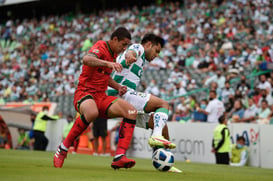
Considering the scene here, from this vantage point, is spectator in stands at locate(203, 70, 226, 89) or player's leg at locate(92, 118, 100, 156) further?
spectator in stands at locate(203, 70, 226, 89)

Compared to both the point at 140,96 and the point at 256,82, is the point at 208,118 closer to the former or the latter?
the point at 256,82

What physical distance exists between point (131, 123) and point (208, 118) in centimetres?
864

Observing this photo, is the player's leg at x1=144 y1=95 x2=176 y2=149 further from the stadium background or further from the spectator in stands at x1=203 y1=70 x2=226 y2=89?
the stadium background

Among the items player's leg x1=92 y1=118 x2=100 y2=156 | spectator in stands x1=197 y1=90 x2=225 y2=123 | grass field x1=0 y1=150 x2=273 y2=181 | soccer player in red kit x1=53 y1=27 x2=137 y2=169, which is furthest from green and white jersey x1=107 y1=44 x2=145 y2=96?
player's leg x1=92 y1=118 x2=100 y2=156

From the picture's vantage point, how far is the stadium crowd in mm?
16422

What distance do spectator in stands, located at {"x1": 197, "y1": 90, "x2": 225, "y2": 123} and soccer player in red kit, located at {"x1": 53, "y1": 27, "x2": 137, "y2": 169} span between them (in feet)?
26.9

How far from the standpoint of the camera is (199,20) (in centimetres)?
2306

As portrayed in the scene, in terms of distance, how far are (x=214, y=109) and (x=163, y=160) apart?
850cm

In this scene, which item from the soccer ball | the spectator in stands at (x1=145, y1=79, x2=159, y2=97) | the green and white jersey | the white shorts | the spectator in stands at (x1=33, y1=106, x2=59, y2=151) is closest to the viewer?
the soccer ball

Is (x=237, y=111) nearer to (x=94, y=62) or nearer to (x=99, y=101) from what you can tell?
(x=99, y=101)

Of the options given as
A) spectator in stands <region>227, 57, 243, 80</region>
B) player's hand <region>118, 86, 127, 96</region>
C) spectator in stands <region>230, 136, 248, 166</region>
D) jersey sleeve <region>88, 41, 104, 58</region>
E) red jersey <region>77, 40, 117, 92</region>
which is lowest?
spectator in stands <region>230, 136, 248, 166</region>

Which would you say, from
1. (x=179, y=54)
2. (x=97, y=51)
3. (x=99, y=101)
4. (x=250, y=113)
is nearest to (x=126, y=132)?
(x=99, y=101)

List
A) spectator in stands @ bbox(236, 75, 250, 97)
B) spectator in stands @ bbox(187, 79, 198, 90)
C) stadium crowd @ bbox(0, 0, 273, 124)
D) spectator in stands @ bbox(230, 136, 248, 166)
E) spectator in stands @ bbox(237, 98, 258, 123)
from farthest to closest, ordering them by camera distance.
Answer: spectator in stands @ bbox(187, 79, 198, 90), stadium crowd @ bbox(0, 0, 273, 124), spectator in stands @ bbox(236, 75, 250, 97), spectator in stands @ bbox(237, 98, 258, 123), spectator in stands @ bbox(230, 136, 248, 166)

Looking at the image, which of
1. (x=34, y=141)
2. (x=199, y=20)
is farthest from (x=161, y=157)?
(x=199, y=20)
